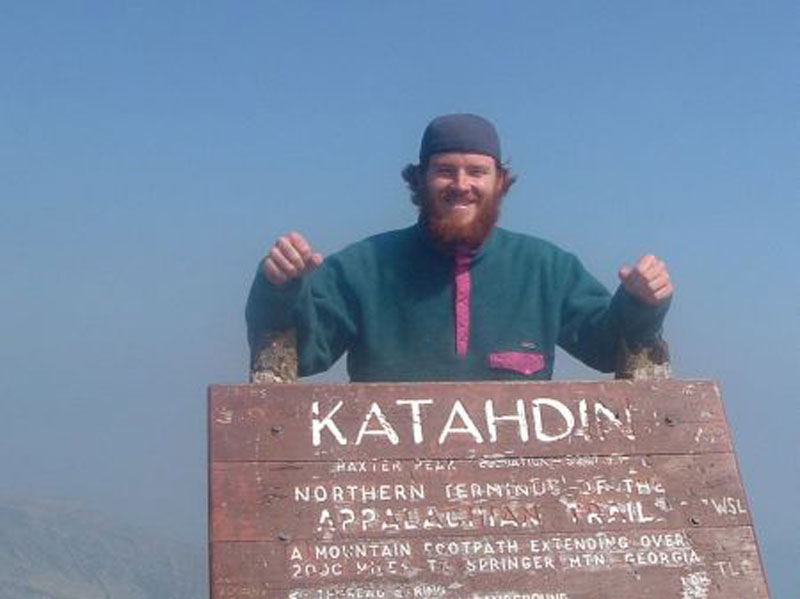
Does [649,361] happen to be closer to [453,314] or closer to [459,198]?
[453,314]

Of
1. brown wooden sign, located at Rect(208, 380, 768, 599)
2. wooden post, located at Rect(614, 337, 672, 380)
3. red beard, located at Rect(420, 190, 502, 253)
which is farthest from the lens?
red beard, located at Rect(420, 190, 502, 253)

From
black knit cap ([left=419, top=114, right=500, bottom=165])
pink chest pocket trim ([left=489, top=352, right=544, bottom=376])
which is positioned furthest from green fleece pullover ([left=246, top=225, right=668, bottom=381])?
black knit cap ([left=419, top=114, right=500, bottom=165])

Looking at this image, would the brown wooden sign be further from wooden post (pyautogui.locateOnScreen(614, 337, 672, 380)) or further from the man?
the man

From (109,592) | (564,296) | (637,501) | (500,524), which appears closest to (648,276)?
(564,296)

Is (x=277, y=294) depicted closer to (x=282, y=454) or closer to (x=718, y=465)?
(x=282, y=454)

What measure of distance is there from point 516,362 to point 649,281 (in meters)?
0.58

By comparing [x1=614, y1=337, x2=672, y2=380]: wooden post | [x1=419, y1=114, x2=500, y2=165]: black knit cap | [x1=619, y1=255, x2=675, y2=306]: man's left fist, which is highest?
[x1=419, y1=114, x2=500, y2=165]: black knit cap

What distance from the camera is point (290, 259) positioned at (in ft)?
12.7

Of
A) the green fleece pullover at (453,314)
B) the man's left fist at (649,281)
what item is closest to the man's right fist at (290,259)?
the green fleece pullover at (453,314)

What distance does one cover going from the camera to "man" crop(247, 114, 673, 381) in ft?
14.1

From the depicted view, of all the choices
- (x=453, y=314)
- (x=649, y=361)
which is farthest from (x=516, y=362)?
(x=649, y=361)

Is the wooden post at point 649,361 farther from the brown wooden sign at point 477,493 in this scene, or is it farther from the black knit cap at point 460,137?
the black knit cap at point 460,137

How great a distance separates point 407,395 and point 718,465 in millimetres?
1067

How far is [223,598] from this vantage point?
11.2 ft
